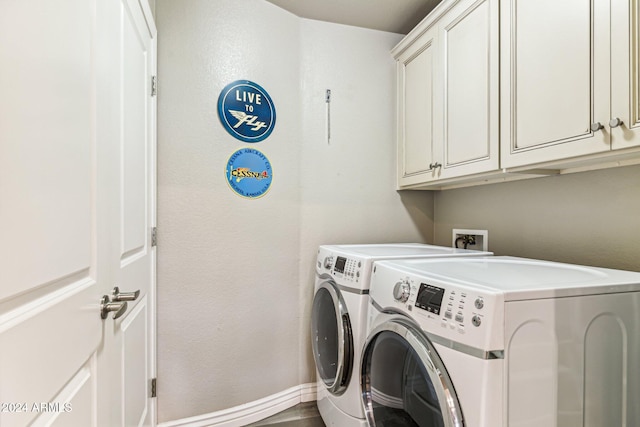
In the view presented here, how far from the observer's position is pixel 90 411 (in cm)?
82

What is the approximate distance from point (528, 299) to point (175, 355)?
5.60 ft

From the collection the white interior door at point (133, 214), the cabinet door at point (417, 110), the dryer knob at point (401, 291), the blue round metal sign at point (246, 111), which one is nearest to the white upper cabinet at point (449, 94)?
the cabinet door at point (417, 110)

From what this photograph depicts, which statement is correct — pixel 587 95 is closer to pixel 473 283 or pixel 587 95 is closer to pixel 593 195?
pixel 593 195

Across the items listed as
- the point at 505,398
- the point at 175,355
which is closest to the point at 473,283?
the point at 505,398

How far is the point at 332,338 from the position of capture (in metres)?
1.67

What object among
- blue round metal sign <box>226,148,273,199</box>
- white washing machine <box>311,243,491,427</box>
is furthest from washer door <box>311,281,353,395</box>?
blue round metal sign <box>226,148,273,199</box>

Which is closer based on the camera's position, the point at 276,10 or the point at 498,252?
the point at 498,252

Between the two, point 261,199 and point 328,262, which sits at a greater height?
point 261,199

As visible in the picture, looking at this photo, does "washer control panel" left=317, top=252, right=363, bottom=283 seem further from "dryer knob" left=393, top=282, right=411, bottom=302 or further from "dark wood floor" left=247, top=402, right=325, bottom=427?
"dark wood floor" left=247, top=402, right=325, bottom=427

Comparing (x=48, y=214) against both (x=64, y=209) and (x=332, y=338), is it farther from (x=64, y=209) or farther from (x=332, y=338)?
(x=332, y=338)

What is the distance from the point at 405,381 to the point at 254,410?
119cm

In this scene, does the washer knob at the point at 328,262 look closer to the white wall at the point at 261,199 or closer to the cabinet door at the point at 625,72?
the white wall at the point at 261,199

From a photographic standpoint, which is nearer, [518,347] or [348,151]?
[518,347]

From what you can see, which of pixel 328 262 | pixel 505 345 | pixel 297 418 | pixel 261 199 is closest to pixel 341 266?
pixel 328 262
